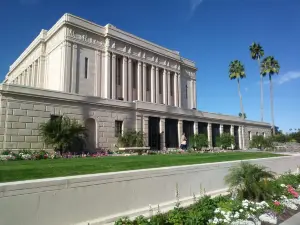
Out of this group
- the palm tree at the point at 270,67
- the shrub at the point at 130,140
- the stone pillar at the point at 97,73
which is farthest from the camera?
the palm tree at the point at 270,67

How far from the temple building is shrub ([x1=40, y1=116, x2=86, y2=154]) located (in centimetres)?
100

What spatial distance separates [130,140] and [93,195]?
17.7m

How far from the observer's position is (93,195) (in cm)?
580

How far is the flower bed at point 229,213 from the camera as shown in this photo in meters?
5.74

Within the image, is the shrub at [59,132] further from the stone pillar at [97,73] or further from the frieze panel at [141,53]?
the frieze panel at [141,53]

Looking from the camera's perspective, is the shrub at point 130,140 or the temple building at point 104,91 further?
the shrub at point 130,140

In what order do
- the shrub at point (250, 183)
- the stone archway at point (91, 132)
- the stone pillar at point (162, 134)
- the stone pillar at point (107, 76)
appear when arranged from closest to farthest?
the shrub at point (250, 183)
the stone archway at point (91, 132)
the stone pillar at point (162, 134)
the stone pillar at point (107, 76)

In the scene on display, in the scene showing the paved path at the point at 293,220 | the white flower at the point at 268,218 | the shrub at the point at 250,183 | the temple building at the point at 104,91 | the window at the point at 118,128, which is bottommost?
the paved path at the point at 293,220

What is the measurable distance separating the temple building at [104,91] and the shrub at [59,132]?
1.00m

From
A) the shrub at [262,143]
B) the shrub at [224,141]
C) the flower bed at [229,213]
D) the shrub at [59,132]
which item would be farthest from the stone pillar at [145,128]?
the flower bed at [229,213]

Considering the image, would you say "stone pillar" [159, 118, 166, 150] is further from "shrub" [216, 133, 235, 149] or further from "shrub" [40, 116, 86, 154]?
"shrub" [40, 116, 86, 154]

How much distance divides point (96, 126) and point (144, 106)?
6521mm

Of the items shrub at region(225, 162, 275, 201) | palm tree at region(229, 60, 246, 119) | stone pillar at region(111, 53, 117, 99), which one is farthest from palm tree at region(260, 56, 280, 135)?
shrub at region(225, 162, 275, 201)

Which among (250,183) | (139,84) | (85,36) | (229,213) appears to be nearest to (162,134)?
(139,84)
